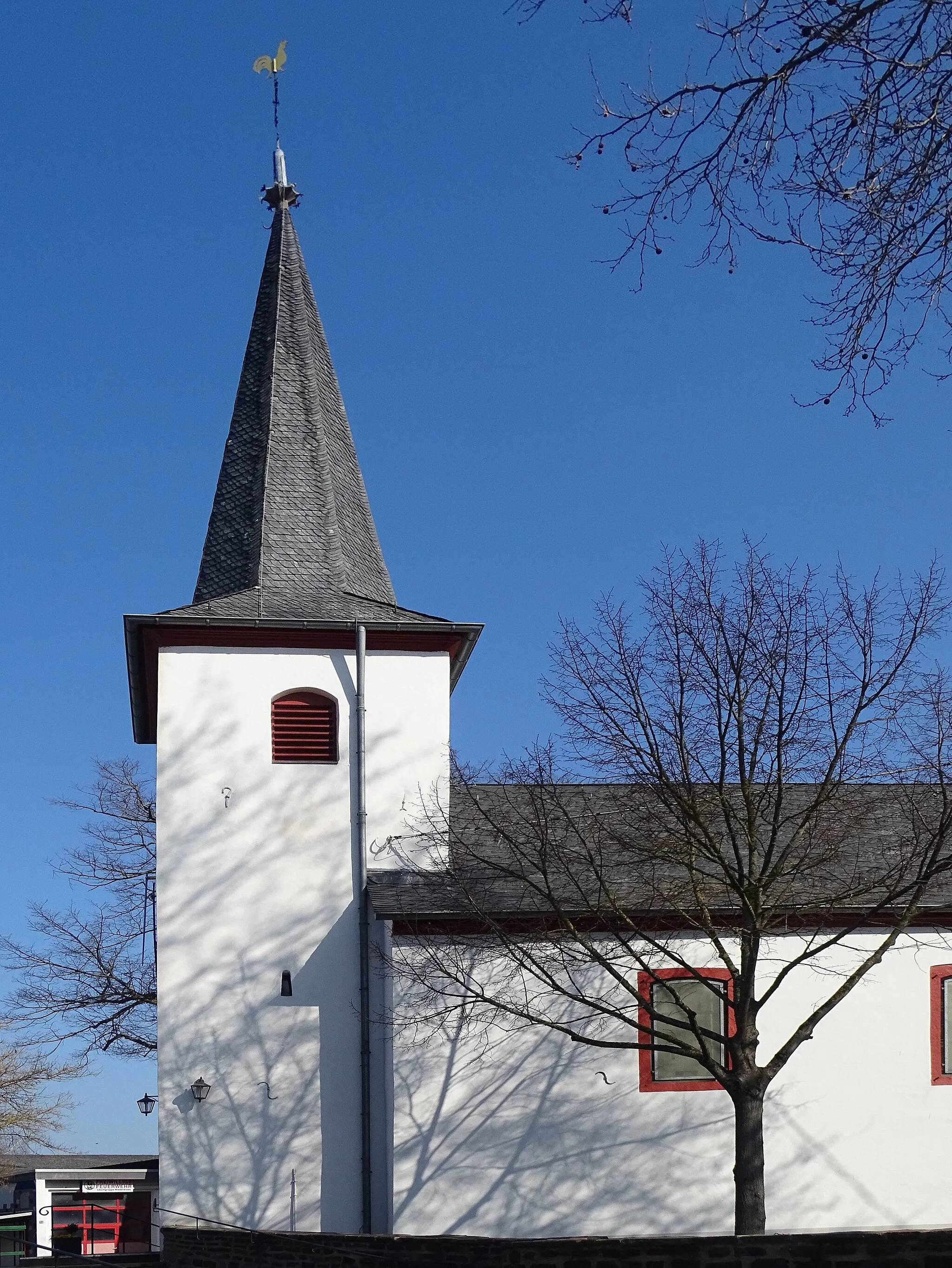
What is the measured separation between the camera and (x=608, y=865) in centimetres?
1784

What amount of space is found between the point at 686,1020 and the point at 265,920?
5.29m

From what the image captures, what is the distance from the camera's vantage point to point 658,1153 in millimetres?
18641

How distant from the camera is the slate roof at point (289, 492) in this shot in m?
21.4

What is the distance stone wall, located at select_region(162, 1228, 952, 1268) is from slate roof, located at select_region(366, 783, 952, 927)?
14.0ft

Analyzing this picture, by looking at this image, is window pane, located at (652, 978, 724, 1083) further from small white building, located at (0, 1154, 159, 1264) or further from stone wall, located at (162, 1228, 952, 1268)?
small white building, located at (0, 1154, 159, 1264)

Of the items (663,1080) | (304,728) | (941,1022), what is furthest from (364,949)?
(941,1022)

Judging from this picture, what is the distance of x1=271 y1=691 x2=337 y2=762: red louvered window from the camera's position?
20547mm

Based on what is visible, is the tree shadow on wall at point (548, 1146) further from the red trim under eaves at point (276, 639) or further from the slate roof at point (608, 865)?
the red trim under eaves at point (276, 639)

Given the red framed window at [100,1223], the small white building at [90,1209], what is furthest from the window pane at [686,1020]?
the red framed window at [100,1223]

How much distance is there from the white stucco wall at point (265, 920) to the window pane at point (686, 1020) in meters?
3.34

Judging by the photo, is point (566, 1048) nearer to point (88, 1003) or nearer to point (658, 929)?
point (658, 929)

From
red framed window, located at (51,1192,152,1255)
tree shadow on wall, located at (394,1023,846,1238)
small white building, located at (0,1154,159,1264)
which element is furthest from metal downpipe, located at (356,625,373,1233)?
red framed window, located at (51,1192,152,1255)

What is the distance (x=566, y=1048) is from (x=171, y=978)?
16.1ft

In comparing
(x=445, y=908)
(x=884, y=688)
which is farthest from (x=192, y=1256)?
(x=884, y=688)
